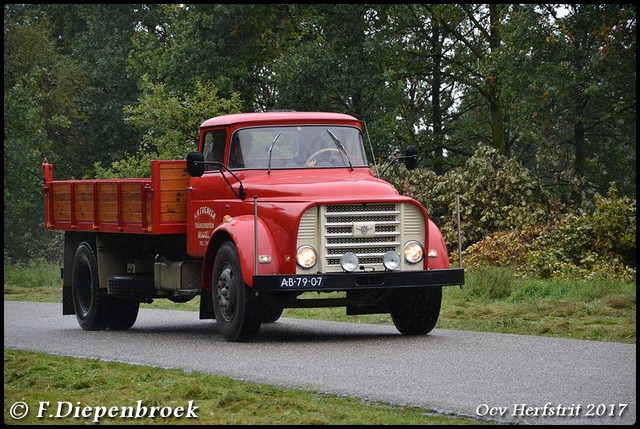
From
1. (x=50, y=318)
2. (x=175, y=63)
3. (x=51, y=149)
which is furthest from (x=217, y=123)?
(x=51, y=149)

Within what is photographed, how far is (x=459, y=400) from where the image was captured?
9594 mm

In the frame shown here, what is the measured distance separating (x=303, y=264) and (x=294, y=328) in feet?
9.50

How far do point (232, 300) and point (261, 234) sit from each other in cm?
84

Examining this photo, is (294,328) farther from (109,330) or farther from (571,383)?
(571,383)

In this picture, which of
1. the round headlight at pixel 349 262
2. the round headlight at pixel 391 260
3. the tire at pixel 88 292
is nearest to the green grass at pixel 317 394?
the round headlight at pixel 391 260

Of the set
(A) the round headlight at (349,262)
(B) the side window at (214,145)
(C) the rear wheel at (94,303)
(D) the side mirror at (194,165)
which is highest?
(B) the side window at (214,145)

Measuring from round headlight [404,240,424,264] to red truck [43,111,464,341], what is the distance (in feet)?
0.04

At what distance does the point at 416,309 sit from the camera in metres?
15.3

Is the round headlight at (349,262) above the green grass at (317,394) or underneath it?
above

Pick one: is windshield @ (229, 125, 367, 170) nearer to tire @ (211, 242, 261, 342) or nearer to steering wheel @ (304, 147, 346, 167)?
steering wheel @ (304, 147, 346, 167)

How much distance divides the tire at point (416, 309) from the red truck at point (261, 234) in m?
0.01

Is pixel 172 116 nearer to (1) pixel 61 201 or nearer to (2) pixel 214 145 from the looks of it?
(1) pixel 61 201

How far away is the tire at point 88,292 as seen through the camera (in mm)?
18141

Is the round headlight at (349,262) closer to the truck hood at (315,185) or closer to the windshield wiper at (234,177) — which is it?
the truck hood at (315,185)
